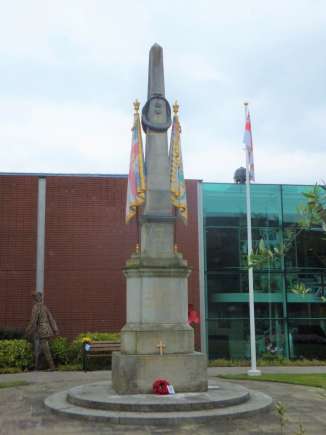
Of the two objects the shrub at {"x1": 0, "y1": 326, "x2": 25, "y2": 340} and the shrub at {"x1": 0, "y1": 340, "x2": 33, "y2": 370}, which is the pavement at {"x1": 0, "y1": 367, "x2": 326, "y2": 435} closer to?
the shrub at {"x1": 0, "y1": 340, "x2": 33, "y2": 370}

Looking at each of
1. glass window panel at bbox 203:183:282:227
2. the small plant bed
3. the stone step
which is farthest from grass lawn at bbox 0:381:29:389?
glass window panel at bbox 203:183:282:227

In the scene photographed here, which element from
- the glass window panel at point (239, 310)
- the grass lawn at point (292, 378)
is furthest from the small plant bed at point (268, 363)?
the grass lawn at point (292, 378)

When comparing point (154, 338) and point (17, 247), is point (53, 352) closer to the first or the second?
point (17, 247)

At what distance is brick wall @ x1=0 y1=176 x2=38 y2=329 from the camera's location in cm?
1666

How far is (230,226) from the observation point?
730 inches

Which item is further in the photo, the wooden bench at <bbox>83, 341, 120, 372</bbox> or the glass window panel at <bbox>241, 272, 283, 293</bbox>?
the glass window panel at <bbox>241, 272, 283, 293</bbox>

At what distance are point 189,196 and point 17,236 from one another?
19.0 feet

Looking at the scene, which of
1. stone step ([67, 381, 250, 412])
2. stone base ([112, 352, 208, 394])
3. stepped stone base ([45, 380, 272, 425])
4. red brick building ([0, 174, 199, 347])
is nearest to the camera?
stepped stone base ([45, 380, 272, 425])

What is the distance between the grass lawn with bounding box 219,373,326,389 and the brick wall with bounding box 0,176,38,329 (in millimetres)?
7192

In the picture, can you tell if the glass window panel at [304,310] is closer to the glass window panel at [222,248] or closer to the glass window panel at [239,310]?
the glass window panel at [239,310]

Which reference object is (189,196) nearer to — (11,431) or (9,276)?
(9,276)

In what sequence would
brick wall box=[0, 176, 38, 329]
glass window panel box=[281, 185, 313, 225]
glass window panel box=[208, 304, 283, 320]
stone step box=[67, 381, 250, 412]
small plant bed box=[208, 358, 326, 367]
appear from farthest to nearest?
glass window panel box=[281, 185, 313, 225] < glass window panel box=[208, 304, 283, 320] < brick wall box=[0, 176, 38, 329] < small plant bed box=[208, 358, 326, 367] < stone step box=[67, 381, 250, 412]

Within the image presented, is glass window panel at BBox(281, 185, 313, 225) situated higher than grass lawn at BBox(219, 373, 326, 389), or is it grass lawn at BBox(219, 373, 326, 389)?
glass window panel at BBox(281, 185, 313, 225)

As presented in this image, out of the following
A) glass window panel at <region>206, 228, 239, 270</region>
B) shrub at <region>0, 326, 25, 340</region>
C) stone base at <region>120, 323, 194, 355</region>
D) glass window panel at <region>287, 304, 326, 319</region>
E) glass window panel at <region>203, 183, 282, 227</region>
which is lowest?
shrub at <region>0, 326, 25, 340</region>
